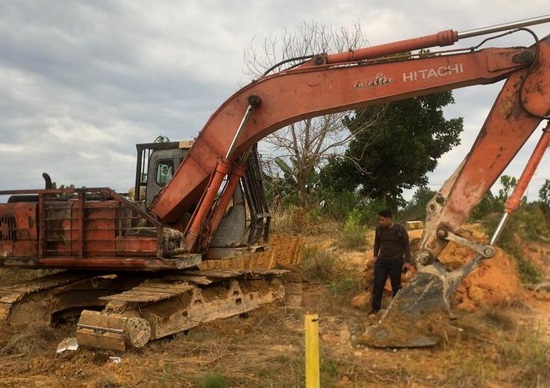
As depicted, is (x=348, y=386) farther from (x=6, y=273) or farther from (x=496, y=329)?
(x=6, y=273)

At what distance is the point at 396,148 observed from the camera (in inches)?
935

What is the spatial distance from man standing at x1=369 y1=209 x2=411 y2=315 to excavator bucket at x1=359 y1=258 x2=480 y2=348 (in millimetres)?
1548

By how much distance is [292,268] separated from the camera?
37.2ft

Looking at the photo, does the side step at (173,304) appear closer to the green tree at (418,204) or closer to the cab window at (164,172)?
the cab window at (164,172)

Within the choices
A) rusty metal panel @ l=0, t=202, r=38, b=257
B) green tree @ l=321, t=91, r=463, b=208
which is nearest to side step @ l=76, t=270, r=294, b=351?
rusty metal panel @ l=0, t=202, r=38, b=257

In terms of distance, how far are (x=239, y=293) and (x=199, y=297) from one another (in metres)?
1.04

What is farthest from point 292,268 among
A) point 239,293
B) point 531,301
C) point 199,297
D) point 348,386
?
point 348,386

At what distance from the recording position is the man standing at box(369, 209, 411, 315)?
8516 millimetres

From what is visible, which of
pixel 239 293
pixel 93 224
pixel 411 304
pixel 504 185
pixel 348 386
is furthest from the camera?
pixel 504 185

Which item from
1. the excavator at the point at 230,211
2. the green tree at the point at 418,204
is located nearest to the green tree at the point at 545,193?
the green tree at the point at 418,204

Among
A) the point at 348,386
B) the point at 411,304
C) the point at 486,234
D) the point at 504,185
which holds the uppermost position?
the point at 504,185

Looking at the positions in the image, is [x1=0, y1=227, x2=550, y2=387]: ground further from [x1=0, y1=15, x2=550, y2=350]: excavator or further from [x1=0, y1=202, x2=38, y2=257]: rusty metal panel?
[x1=0, y1=202, x2=38, y2=257]: rusty metal panel

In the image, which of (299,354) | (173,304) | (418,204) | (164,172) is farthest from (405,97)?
(418,204)

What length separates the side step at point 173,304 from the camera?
6.80m
